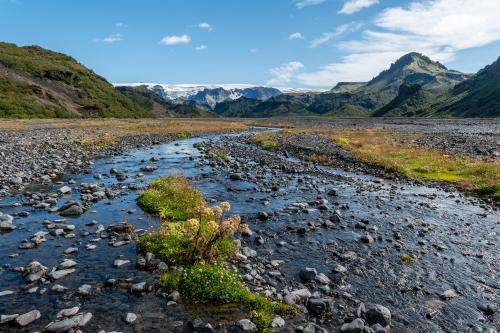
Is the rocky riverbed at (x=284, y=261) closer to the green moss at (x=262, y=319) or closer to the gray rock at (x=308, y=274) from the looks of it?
the gray rock at (x=308, y=274)

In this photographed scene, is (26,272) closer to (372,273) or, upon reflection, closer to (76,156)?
(372,273)

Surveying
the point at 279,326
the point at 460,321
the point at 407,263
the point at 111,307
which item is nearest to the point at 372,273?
the point at 407,263

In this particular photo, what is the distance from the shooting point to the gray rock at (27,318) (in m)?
8.37

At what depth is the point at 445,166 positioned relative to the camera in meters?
31.4

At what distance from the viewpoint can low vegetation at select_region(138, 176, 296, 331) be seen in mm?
9711

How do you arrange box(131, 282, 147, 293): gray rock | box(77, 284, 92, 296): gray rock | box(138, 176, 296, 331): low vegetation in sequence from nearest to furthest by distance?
box(138, 176, 296, 331): low vegetation < box(77, 284, 92, 296): gray rock < box(131, 282, 147, 293): gray rock

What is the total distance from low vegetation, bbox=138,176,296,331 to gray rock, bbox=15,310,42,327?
10.1 feet

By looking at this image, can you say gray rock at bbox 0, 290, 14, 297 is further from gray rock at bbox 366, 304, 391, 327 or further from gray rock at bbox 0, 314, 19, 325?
gray rock at bbox 366, 304, 391, 327

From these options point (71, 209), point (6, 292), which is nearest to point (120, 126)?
point (71, 209)

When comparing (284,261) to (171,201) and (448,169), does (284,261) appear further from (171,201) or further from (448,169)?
(448,169)

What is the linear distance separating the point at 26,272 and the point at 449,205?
2104cm

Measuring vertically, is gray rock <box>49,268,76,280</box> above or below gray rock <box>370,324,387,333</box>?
above

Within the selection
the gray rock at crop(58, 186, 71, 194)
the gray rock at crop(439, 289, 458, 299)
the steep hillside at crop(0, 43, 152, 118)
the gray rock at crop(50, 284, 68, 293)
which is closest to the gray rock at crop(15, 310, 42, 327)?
the gray rock at crop(50, 284, 68, 293)

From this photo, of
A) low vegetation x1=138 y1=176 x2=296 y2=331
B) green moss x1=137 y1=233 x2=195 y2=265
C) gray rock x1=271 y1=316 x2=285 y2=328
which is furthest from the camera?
green moss x1=137 y1=233 x2=195 y2=265
